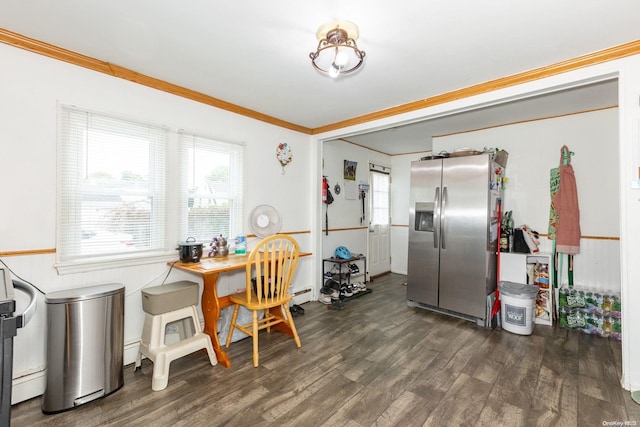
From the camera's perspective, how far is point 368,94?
2875mm

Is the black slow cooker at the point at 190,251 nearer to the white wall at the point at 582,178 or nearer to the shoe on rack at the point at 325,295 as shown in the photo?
the shoe on rack at the point at 325,295

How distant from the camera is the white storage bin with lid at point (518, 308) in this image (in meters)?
2.98

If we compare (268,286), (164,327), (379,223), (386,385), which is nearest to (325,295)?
(268,286)

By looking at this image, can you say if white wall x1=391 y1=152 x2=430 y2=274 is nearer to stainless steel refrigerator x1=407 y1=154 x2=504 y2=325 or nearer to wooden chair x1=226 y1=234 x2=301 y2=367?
→ stainless steel refrigerator x1=407 y1=154 x2=504 y2=325

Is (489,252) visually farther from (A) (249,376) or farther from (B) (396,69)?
(A) (249,376)

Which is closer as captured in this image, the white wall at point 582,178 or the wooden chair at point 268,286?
the wooden chair at point 268,286

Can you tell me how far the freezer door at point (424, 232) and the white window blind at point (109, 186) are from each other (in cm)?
285

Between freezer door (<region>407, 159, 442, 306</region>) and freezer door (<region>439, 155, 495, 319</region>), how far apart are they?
0.26ft

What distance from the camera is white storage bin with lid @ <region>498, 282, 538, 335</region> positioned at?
2980 mm

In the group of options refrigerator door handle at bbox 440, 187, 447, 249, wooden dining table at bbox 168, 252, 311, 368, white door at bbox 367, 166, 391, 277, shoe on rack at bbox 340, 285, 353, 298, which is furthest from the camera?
white door at bbox 367, 166, 391, 277

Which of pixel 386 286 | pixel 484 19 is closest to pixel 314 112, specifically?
pixel 484 19

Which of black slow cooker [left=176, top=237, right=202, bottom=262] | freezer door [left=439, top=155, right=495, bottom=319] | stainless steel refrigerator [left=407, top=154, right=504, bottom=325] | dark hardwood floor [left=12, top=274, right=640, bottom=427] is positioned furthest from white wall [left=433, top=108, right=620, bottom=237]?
black slow cooker [left=176, top=237, right=202, bottom=262]

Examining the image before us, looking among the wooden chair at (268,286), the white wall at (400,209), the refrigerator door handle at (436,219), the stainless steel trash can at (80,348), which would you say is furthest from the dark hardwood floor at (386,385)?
the white wall at (400,209)

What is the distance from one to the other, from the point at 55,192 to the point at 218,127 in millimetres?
1489
